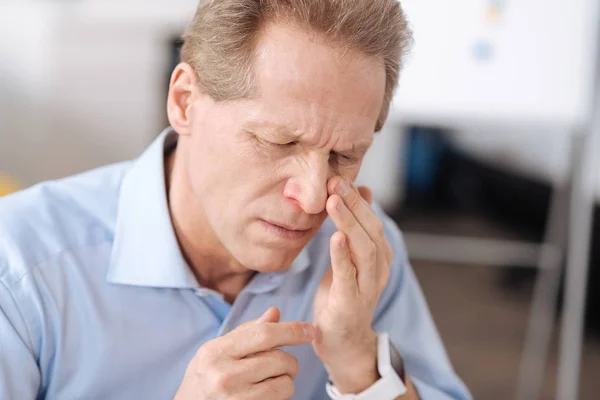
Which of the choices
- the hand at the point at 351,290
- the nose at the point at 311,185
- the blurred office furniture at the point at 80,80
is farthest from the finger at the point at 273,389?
the blurred office furniture at the point at 80,80

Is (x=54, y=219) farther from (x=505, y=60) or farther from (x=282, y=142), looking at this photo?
(x=505, y=60)

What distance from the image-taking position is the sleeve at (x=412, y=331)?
55.2 inches

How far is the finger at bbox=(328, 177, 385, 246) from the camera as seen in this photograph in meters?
1.10

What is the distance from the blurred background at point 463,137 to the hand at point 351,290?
14.8 inches

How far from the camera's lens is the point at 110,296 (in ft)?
3.79

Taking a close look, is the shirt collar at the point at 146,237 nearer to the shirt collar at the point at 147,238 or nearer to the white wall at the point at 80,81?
the shirt collar at the point at 147,238

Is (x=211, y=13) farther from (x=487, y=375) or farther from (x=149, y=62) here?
(x=149, y=62)

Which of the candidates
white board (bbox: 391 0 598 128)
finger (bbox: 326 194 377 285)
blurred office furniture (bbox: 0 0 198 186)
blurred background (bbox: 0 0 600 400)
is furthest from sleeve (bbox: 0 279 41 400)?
blurred office furniture (bbox: 0 0 198 186)

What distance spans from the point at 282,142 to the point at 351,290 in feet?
0.90

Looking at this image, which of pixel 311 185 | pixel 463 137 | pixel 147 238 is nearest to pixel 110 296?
pixel 147 238

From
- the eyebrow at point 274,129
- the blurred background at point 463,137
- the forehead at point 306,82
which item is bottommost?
the blurred background at point 463,137

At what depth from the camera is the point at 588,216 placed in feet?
7.76

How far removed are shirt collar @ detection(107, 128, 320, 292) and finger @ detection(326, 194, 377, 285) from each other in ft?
0.68

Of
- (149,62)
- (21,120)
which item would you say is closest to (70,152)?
(21,120)
